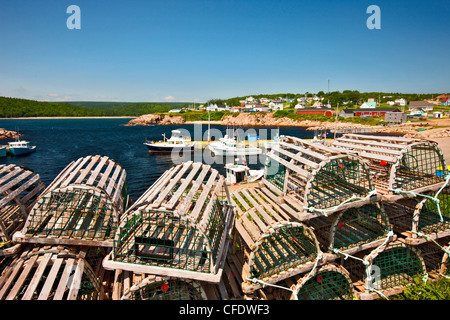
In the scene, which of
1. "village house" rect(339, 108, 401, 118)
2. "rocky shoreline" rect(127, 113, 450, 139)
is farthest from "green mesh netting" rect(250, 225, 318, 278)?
"village house" rect(339, 108, 401, 118)

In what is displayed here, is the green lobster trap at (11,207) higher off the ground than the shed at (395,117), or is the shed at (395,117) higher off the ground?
the shed at (395,117)

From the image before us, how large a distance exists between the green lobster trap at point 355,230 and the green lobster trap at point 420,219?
0.48m

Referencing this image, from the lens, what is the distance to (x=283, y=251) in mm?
4906

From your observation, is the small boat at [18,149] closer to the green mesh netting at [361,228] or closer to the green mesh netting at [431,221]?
the green mesh netting at [361,228]

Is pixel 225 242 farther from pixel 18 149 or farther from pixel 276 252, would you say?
pixel 18 149

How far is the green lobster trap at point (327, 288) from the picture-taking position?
444 cm

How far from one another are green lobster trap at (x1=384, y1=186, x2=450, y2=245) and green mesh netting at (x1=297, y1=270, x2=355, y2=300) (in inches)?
61.7

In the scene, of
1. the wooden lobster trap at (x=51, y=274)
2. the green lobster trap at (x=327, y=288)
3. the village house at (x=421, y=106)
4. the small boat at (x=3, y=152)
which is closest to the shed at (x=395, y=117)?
the village house at (x=421, y=106)

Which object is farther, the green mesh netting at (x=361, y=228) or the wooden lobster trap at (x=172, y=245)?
the green mesh netting at (x=361, y=228)

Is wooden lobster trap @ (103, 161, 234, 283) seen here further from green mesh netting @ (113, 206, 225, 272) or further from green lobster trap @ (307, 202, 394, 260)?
green lobster trap @ (307, 202, 394, 260)

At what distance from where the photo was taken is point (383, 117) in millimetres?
72562

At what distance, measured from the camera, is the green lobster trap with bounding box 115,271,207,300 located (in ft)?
12.3

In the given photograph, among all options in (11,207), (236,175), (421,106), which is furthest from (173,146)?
(421,106)
